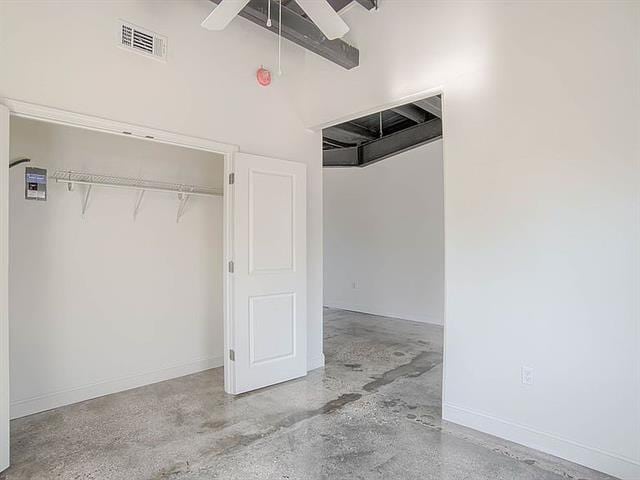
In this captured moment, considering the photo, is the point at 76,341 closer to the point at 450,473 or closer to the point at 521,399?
the point at 450,473

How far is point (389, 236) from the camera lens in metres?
7.25

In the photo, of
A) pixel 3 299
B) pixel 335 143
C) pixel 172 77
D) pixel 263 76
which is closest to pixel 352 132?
pixel 335 143

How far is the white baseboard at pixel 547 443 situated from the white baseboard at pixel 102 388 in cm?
250

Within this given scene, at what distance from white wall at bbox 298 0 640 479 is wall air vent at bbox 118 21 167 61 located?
1.96 metres

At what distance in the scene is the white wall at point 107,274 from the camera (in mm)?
3084

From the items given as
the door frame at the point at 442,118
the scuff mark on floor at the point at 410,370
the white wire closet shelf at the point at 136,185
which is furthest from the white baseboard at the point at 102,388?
the door frame at the point at 442,118

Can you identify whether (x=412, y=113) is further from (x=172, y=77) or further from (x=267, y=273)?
(x=172, y=77)

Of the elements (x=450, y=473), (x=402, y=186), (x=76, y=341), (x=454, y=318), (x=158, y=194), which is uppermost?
(x=402, y=186)

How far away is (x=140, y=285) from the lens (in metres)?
3.75

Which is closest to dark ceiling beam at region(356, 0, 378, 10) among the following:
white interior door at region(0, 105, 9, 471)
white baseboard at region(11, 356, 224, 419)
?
white interior door at region(0, 105, 9, 471)

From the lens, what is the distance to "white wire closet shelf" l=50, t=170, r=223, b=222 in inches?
129

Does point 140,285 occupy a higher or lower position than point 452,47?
lower

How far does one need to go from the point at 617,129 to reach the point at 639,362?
1.32m

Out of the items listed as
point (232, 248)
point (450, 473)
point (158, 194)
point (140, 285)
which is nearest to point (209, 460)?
point (450, 473)
